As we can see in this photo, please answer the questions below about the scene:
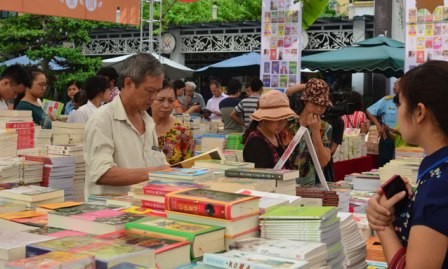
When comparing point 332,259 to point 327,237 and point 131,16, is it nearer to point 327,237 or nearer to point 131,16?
point 327,237

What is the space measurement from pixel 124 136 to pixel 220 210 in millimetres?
1394

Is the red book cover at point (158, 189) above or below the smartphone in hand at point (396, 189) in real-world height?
below

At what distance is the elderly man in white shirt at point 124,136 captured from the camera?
293 cm

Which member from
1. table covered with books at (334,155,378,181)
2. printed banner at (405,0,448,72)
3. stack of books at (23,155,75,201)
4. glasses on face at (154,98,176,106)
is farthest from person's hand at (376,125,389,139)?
stack of books at (23,155,75,201)

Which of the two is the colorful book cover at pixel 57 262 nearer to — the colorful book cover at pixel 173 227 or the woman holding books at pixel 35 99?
the colorful book cover at pixel 173 227

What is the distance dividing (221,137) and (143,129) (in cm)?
302

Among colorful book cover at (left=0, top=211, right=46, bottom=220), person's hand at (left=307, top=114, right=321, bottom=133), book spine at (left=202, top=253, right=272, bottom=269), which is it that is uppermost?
person's hand at (left=307, top=114, right=321, bottom=133)

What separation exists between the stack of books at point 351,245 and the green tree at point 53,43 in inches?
469

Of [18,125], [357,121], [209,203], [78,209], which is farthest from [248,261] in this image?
[357,121]

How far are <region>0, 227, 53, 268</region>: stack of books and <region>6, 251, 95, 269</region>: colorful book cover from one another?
0.38 feet

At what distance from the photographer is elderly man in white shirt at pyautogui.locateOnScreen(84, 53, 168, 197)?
2934mm

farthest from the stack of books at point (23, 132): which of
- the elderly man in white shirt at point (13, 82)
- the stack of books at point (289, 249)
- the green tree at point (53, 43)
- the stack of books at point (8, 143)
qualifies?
the green tree at point (53, 43)

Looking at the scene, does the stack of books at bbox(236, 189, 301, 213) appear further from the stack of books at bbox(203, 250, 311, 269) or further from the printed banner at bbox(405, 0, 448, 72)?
the printed banner at bbox(405, 0, 448, 72)

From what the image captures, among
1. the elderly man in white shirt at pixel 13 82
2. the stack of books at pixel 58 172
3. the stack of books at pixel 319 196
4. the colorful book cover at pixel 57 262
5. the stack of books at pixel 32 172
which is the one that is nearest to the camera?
the colorful book cover at pixel 57 262
